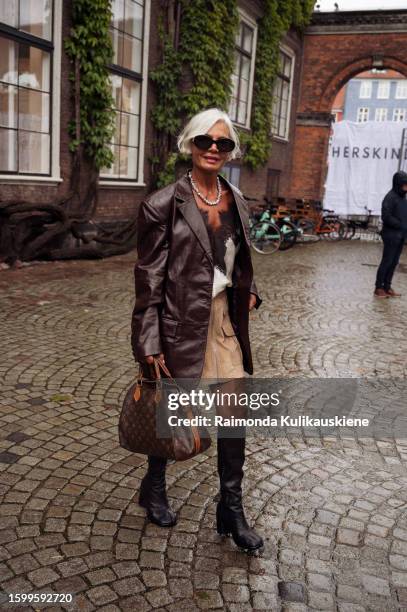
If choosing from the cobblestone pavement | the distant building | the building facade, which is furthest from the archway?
the building facade

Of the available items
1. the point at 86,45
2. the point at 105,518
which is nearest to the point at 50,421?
the point at 105,518

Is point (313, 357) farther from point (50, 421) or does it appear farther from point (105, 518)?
point (105, 518)

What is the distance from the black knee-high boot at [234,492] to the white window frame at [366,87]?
231ft

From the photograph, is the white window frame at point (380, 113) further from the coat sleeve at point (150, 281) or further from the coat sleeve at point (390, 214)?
the coat sleeve at point (150, 281)

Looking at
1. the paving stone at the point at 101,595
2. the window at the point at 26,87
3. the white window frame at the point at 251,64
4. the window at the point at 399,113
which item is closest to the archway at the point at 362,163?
the white window frame at the point at 251,64

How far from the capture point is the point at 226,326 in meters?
2.60

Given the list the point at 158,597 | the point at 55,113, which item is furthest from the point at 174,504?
the point at 55,113

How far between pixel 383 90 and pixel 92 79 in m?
63.1

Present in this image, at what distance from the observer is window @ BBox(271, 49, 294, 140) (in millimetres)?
18828

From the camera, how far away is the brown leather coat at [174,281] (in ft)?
7.80

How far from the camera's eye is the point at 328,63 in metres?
19.6

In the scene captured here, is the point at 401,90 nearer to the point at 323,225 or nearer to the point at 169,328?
the point at 323,225

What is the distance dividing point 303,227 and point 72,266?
8.20 meters

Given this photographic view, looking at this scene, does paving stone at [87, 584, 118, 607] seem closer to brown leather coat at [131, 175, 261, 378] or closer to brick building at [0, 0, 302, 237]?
brown leather coat at [131, 175, 261, 378]
